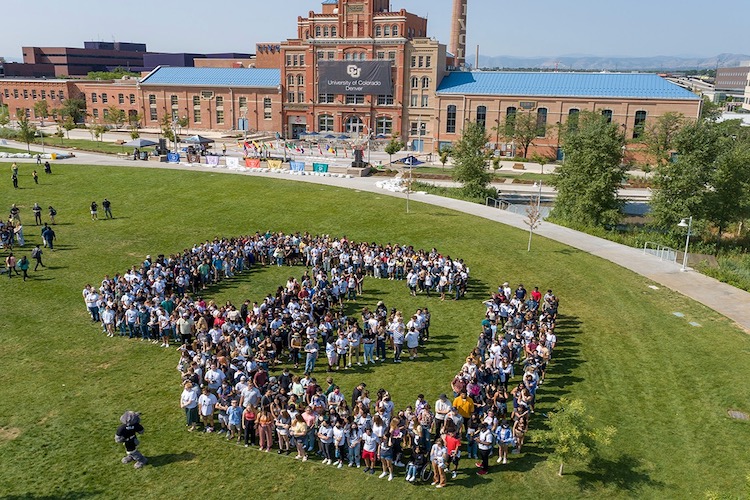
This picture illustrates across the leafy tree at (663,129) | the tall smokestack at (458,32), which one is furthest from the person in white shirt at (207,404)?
the tall smokestack at (458,32)

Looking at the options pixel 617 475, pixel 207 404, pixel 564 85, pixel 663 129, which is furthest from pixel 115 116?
pixel 617 475

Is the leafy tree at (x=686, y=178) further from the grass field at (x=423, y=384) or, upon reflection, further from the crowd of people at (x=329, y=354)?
the crowd of people at (x=329, y=354)

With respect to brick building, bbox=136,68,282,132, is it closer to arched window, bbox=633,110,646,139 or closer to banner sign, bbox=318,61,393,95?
banner sign, bbox=318,61,393,95

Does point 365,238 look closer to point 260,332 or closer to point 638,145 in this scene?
point 260,332

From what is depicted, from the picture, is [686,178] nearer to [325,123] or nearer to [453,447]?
[453,447]

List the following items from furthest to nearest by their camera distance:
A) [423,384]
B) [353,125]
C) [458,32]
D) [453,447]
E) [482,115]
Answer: [458,32], [353,125], [482,115], [423,384], [453,447]

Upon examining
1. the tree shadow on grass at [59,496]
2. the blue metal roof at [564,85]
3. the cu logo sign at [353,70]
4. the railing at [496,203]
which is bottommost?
the tree shadow on grass at [59,496]

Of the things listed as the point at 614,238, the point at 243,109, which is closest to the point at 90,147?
the point at 243,109
